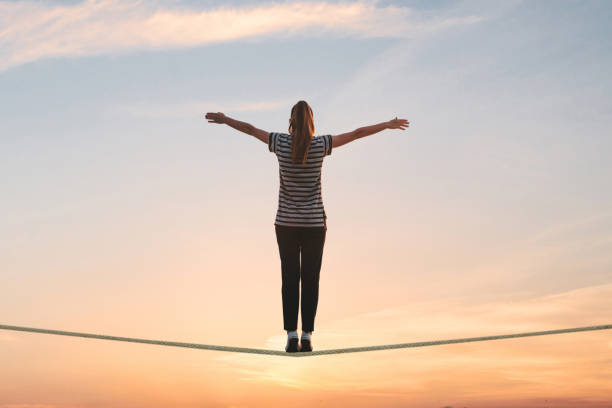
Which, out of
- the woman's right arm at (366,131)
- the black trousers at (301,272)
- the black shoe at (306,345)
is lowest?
the black shoe at (306,345)

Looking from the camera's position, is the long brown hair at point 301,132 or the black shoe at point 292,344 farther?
the black shoe at point 292,344

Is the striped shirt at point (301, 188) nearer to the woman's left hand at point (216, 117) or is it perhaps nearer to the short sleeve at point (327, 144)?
the short sleeve at point (327, 144)

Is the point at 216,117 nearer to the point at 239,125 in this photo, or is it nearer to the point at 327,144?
the point at 239,125

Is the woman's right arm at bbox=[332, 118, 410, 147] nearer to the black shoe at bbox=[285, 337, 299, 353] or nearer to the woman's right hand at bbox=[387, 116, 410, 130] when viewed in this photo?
the woman's right hand at bbox=[387, 116, 410, 130]

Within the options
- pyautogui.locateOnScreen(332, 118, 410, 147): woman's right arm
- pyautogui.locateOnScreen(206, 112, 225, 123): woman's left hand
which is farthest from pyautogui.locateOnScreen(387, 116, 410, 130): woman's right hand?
pyautogui.locateOnScreen(206, 112, 225, 123): woman's left hand

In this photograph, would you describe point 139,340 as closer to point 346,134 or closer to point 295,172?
point 295,172

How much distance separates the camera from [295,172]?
6723 mm

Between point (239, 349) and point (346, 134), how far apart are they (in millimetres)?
3206

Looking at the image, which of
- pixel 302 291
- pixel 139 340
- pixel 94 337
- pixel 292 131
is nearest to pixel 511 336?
pixel 302 291

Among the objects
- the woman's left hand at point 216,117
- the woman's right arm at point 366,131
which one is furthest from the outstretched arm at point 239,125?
the woman's right arm at point 366,131

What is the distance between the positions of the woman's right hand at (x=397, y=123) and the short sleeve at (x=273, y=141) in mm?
1523

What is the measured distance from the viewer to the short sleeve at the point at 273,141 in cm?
689

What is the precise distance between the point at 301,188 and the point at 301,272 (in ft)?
3.68

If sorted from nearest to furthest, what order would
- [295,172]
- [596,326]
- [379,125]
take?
[295,172]
[379,125]
[596,326]
